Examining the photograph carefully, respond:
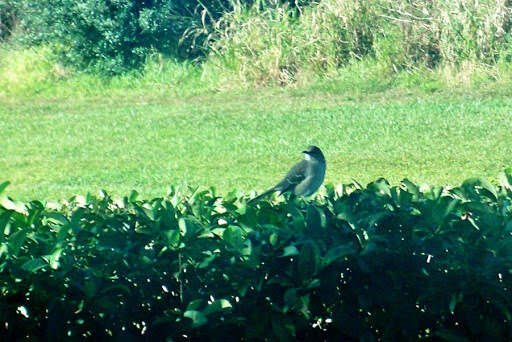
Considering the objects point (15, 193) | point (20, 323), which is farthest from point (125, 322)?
point (15, 193)

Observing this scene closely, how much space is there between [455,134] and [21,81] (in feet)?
26.6

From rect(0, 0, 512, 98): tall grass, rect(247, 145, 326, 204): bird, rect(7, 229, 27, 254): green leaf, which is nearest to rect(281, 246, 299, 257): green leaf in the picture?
rect(7, 229, 27, 254): green leaf

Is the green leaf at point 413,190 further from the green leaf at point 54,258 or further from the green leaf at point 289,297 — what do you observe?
the green leaf at point 54,258

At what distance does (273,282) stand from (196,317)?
293 mm

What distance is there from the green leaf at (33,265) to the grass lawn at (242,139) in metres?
4.97

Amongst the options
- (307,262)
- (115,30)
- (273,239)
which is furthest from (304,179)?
(115,30)

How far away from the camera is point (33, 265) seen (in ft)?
10.8

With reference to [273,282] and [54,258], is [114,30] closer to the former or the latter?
[54,258]

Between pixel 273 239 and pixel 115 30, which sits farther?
pixel 115 30

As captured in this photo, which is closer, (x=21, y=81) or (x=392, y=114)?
(x=392, y=114)

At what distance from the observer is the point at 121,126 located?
12.0 metres

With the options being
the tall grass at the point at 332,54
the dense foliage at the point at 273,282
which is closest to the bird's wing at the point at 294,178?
the dense foliage at the point at 273,282

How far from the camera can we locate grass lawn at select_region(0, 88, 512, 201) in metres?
8.96

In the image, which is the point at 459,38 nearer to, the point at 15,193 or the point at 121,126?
the point at 121,126
